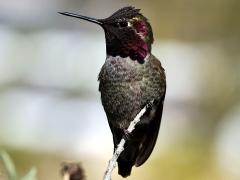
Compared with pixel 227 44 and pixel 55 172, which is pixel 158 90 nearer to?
pixel 55 172

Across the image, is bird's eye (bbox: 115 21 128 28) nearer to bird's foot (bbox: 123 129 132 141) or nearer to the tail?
bird's foot (bbox: 123 129 132 141)

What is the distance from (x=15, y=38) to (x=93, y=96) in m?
1.22

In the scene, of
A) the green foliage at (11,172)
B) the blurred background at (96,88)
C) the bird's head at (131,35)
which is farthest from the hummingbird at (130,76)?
the blurred background at (96,88)

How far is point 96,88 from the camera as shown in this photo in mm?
8461

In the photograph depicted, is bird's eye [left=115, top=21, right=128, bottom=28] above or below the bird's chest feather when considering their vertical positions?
above

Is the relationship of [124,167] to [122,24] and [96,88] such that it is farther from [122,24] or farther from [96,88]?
[96,88]

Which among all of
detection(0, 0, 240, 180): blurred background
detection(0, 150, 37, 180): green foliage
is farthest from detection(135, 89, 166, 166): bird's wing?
detection(0, 0, 240, 180): blurred background

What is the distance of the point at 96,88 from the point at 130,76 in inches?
225

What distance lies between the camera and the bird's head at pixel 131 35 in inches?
106

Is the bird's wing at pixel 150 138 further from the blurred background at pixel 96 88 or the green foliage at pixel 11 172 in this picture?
the blurred background at pixel 96 88

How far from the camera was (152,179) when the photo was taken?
708 cm

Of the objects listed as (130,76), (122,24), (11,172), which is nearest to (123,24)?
(122,24)

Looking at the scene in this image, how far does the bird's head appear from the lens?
8.83 ft

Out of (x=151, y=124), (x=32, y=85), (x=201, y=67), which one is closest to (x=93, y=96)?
(x=32, y=85)
